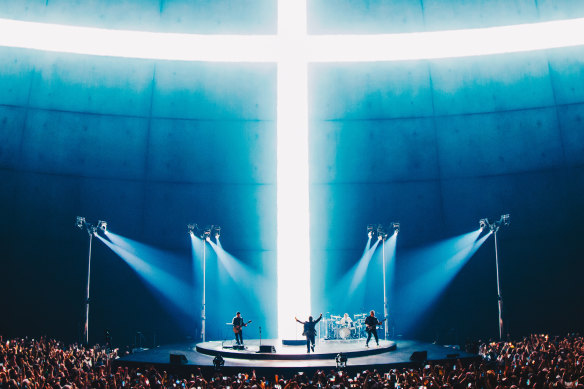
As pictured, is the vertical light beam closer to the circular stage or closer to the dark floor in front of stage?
the circular stage

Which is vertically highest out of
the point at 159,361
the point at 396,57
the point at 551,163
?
the point at 396,57

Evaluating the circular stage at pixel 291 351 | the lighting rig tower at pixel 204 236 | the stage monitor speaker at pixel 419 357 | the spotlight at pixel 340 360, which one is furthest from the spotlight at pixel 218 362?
the lighting rig tower at pixel 204 236

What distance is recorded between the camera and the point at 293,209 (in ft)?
44.7

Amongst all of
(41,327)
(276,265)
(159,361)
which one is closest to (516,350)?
(159,361)

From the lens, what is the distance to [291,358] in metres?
9.23

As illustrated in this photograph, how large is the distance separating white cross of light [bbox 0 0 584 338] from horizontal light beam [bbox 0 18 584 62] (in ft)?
0.09

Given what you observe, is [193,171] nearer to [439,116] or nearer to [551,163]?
[439,116]

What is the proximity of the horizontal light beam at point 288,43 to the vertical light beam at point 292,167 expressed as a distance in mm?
224

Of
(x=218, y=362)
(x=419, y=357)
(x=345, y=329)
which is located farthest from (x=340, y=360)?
(x=345, y=329)

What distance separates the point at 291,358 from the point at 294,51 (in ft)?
28.1

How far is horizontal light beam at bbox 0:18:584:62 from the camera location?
13.1 meters

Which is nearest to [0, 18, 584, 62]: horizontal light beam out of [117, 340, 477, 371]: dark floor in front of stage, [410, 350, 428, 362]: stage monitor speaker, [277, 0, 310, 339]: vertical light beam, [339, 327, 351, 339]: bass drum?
[277, 0, 310, 339]: vertical light beam

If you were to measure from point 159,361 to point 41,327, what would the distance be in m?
5.46

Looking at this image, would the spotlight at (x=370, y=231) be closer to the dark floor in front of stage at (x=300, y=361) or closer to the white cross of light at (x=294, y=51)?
the white cross of light at (x=294, y=51)
